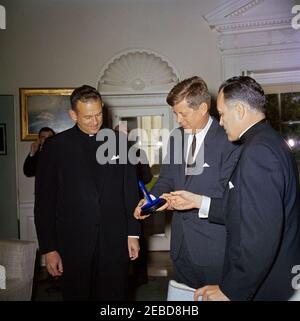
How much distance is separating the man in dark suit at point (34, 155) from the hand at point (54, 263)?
4.25 ft

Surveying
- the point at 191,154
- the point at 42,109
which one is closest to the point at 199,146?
the point at 191,154

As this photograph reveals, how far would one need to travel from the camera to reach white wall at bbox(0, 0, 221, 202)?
244 centimetres

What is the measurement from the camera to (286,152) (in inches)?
28.2

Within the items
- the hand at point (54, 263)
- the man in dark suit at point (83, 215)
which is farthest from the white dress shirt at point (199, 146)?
the hand at point (54, 263)

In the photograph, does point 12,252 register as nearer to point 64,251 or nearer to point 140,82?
point 64,251

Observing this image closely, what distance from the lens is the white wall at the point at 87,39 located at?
8.01ft

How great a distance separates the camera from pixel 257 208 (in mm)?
644

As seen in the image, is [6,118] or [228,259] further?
[6,118]

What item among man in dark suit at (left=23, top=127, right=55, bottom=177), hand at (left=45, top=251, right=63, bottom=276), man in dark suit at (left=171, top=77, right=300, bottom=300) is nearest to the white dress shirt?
man in dark suit at (left=171, top=77, right=300, bottom=300)

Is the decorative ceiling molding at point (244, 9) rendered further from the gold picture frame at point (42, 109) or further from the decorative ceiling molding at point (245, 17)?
the gold picture frame at point (42, 109)

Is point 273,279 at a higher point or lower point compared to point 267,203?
lower

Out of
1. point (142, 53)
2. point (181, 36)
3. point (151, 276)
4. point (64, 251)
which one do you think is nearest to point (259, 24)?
point (181, 36)

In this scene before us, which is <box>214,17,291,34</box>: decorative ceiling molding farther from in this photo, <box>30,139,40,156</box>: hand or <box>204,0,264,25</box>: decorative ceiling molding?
<box>30,139,40,156</box>: hand
